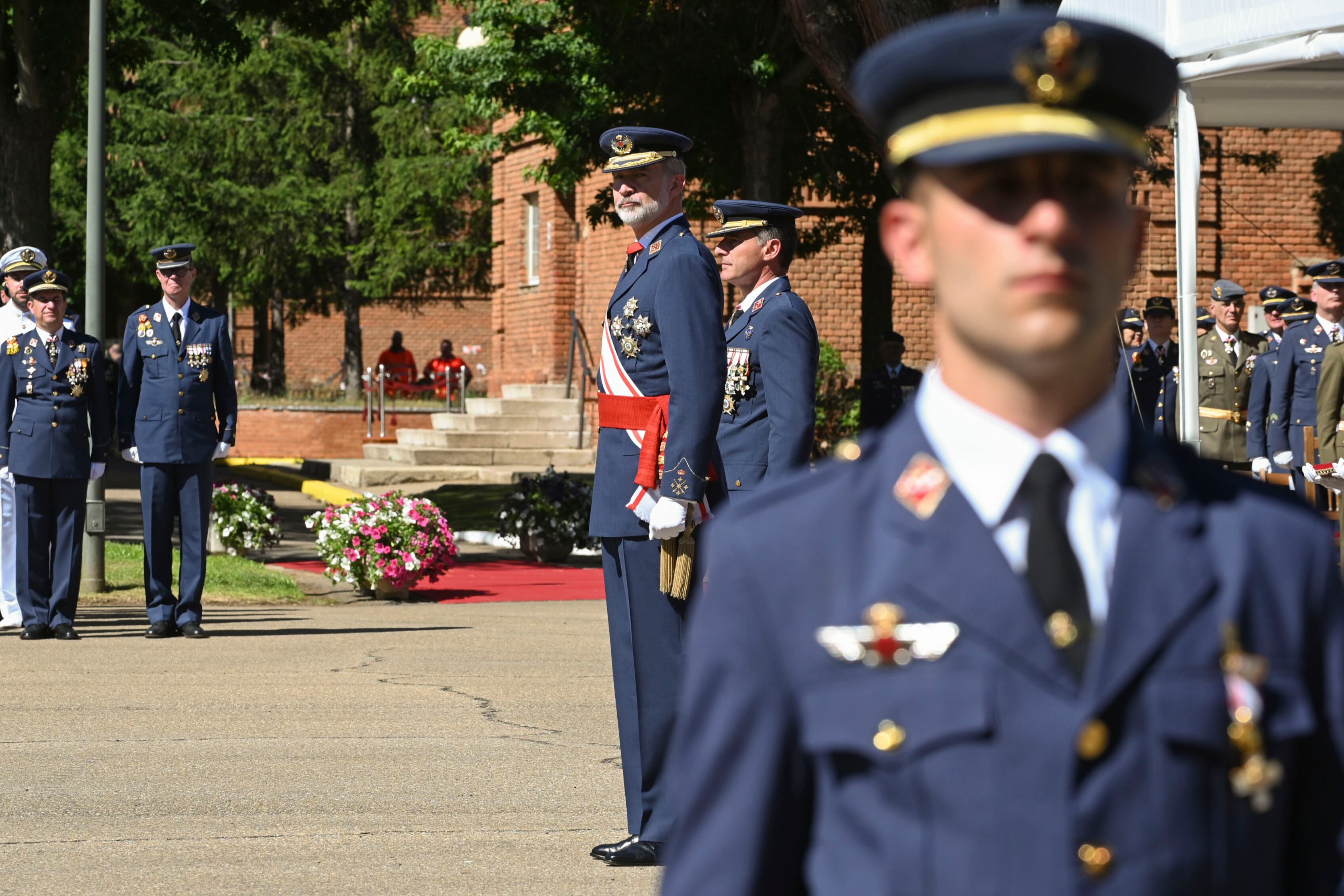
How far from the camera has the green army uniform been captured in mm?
15148

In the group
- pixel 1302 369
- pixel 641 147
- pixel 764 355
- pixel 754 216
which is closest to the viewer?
pixel 641 147

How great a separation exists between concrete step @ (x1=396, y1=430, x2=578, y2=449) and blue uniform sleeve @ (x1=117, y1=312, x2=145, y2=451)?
1631 centimetres

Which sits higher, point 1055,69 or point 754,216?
point 754,216

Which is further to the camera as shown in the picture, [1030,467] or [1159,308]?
[1159,308]

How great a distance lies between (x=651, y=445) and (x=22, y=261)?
716 cm

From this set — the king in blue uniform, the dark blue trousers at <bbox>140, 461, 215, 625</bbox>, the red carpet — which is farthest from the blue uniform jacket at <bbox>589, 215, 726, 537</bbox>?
the red carpet

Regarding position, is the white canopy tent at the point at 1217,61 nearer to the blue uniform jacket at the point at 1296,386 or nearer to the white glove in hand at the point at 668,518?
the blue uniform jacket at the point at 1296,386

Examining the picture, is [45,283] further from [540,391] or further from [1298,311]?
[540,391]

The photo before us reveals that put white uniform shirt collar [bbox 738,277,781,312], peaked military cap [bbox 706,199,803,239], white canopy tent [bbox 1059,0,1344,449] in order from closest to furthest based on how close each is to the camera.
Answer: white uniform shirt collar [bbox 738,277,781,312], peaked military cap [bbox 706,199,803,239], white canopy tent [bbox 1059,0,1344,449]

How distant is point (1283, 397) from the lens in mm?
12734

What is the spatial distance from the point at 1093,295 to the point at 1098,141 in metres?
0.16

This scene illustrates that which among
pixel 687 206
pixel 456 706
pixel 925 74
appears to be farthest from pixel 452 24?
pixel 925 74

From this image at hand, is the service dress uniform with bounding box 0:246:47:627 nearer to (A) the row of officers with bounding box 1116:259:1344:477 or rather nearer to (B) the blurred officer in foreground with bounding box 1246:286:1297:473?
(A) the row of officers with bounding box 1116:259:1344:477

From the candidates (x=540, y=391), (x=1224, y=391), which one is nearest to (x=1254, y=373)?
(x=1224, y=391)
